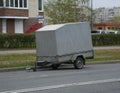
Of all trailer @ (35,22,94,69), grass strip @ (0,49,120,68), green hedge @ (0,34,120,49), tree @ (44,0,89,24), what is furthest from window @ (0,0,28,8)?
trailer @ (35,22,94,69)

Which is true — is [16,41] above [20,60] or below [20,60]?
above

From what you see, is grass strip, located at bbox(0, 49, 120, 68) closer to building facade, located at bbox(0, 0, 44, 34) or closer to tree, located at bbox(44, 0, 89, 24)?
building facade, located at bbox(0, 0, 44, 34)

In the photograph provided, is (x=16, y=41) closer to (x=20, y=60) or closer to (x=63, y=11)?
(x=20, y=60)

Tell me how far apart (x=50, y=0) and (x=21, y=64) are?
188 feet

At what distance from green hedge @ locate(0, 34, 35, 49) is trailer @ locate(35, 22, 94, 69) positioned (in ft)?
58.2

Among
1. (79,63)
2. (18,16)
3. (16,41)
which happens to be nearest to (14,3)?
(18,16)

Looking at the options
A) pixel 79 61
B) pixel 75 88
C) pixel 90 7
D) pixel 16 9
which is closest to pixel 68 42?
pixel 79 61

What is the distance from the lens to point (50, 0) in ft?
273

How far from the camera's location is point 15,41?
4394 centimetres

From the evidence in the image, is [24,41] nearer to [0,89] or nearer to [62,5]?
[0,89]

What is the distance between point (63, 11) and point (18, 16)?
19.3m

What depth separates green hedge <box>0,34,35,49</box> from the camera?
43003 millimetres

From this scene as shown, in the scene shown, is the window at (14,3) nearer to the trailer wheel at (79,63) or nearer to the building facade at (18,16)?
the building facade at (18,16)

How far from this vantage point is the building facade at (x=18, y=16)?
60812 mm
